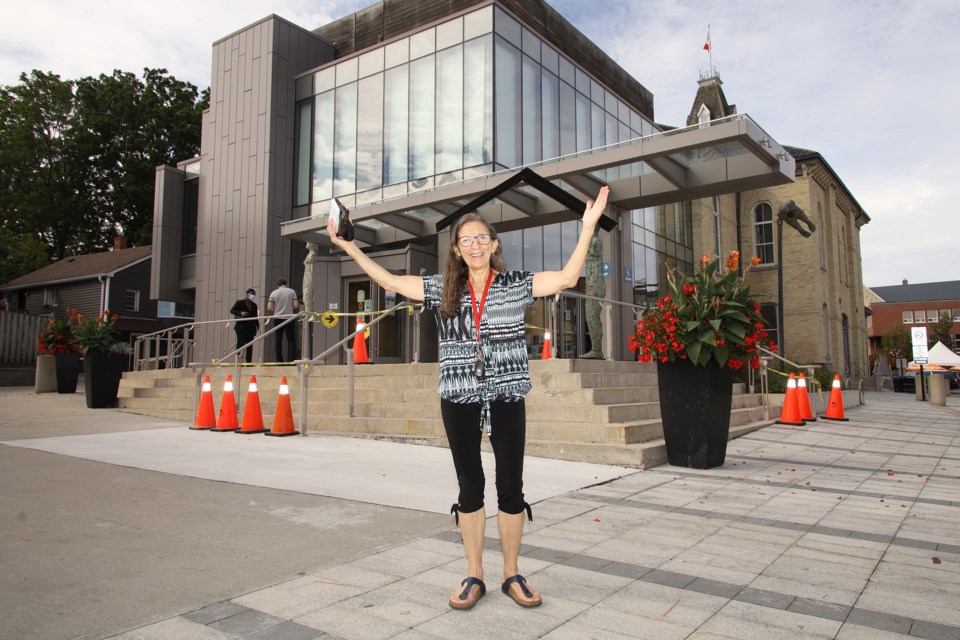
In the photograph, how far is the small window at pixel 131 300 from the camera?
1379 inches

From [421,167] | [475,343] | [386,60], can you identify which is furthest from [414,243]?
[475,343]

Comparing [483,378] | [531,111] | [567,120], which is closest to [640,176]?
[531,111]

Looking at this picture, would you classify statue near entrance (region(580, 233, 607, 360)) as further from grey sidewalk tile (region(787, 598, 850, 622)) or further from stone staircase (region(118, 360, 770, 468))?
grey sidewalk tile (region(787, 598, 850, 622))

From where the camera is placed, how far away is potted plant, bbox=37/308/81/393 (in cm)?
1728

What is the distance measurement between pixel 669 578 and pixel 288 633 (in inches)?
74.3

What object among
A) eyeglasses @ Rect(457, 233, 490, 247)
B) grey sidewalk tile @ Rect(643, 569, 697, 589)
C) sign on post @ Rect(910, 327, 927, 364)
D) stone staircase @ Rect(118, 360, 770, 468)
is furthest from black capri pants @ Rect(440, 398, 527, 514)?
sign on post @ Rect(910, 327, 927, 364)

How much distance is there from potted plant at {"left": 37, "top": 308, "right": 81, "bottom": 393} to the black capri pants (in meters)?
17.6

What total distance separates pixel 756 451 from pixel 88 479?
7643 mm

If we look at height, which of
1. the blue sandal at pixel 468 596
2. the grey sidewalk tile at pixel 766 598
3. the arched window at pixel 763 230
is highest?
the arched window at pixel 763 230

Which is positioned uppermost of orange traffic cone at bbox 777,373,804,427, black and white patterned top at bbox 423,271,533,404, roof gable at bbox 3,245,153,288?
roof gable at bbox 3,245,153,288

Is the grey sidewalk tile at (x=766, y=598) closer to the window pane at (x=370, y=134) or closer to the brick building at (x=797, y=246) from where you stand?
the window pane at (x=370, y=134)

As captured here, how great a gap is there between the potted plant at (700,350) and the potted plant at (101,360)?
39.9ft

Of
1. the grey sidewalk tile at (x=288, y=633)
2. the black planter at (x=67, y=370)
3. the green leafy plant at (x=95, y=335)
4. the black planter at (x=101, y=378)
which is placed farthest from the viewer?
the black planter at (x=67, y=370)

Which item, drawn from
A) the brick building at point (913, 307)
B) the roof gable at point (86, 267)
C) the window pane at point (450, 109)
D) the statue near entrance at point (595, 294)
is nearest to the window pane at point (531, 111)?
the window pane at point (450, 109)
